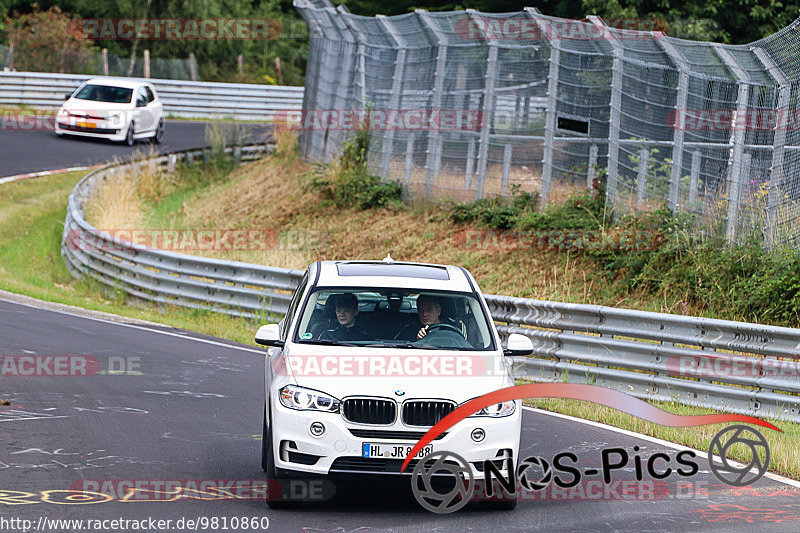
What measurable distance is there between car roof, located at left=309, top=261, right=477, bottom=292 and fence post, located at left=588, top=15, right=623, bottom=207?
9077 mm

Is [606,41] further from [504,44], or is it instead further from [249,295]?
[249,295]

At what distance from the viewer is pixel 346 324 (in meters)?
9.19

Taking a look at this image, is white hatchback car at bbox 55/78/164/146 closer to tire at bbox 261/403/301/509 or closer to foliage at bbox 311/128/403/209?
foliage at bbox 311/128/403/209

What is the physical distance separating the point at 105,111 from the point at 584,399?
24.1m

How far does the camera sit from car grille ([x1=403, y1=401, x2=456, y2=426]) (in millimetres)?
8055

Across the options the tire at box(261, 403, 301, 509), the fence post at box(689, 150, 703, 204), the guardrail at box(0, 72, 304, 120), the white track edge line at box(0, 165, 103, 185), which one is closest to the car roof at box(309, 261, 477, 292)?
the tire at box(261, 403, 301, 509)

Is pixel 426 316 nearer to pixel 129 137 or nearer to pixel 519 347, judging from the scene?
pixel 519 347

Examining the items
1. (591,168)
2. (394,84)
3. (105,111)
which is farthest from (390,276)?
(105,111)

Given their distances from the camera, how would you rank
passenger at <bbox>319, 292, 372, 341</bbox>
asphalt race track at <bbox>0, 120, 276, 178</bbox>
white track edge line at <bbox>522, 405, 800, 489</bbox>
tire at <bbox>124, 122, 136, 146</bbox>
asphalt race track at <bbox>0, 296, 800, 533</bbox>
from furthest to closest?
tire at <bbox>124, 122, 136, 146</bbox> < asphalt race track at <bbox>0, 120, 276, 178</bbox> < white track edge line at <bbox>522, 405, 800, 489</bbox> < passenger at <bbox>319, 292, 372, 341</bbox> < asphalt race track at <bbox>0, 296, 800, 533</bbox>

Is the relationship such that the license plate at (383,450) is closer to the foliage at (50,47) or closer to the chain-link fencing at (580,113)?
the chain-link fencing at (580,113)

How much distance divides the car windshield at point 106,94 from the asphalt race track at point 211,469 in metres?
21.0

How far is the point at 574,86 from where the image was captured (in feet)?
65.2

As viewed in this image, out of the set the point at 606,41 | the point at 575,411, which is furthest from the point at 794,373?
the point at 606,41

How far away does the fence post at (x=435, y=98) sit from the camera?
23.0 m
